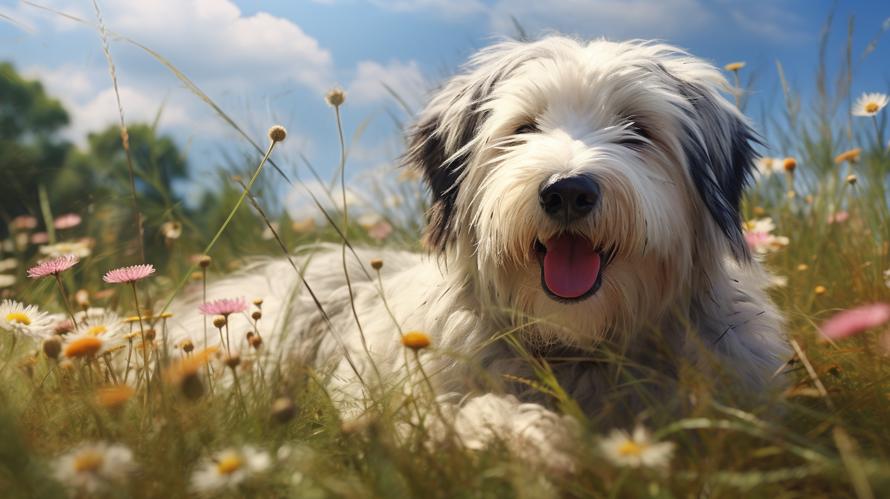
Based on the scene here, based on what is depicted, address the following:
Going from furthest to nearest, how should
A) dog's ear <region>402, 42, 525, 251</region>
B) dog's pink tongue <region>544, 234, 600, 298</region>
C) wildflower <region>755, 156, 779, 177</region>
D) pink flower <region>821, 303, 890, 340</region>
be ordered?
wildflower <region>755, 156, 779, 177</region> < dog's ear <region>402, 42, 525, 251</region> < dog's pink tongue <region>544, 234, 600, 298</region> < pink flower <region>821, 303, 890, 340</region>

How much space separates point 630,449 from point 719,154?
1.90m

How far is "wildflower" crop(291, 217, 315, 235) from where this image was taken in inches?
290

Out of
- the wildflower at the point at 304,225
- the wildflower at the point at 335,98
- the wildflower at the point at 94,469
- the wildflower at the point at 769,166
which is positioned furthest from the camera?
the wildflower at the point at 304,225

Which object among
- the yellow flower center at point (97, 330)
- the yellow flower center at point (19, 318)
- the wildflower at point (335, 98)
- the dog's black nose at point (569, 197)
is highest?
the wildflower at point (335, 98)

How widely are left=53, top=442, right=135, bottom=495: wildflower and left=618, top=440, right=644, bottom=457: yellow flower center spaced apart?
99 cm

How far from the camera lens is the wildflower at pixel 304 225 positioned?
7360 millimetres

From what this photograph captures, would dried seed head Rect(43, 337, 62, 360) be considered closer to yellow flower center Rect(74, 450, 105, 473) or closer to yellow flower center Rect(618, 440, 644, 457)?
yellow flower center Rect(74, 450, 105, 473)

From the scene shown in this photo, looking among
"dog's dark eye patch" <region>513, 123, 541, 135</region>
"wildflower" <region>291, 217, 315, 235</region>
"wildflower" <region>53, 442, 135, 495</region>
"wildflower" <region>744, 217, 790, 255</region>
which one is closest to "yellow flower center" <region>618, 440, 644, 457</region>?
"wildflower" <region>53, 442, 135, 495</region>

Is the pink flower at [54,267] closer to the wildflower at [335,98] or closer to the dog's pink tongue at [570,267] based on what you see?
the wildflower at [335,98]

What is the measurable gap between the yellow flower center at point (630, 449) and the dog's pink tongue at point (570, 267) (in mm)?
1191

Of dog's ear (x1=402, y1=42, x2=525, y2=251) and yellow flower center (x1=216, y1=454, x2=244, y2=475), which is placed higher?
dog's ear (x1=402, y1=42, x2=525, y2=251)

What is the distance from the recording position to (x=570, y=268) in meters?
2.97

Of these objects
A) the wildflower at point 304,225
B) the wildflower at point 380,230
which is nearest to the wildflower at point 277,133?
the wildflower at point 380,230

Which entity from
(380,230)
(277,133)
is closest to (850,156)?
(380,230)
